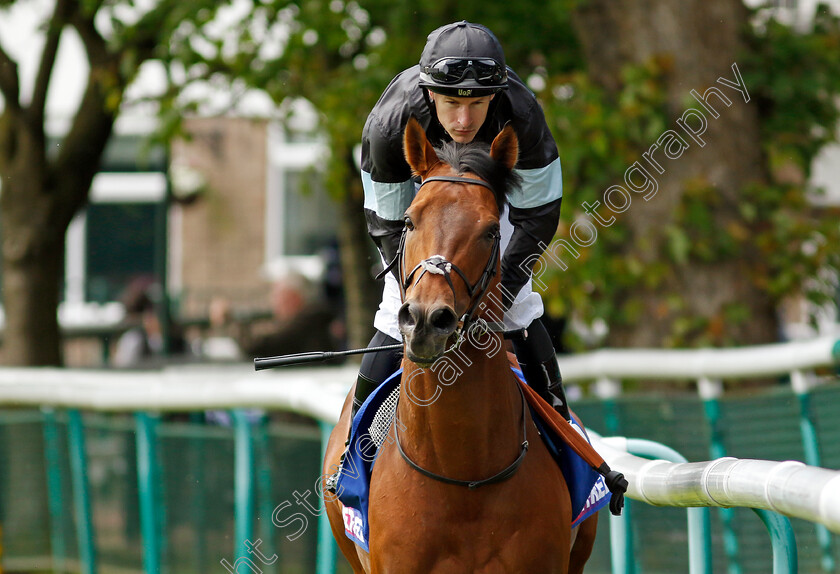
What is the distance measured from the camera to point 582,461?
374 cm

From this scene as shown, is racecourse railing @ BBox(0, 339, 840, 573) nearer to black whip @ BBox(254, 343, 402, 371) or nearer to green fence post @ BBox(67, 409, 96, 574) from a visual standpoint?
green fence post @ BBox(67, 409, 96, 574)

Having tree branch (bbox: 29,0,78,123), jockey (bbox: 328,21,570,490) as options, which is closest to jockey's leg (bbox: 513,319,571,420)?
jockey (bbox: 328,21,570,490)

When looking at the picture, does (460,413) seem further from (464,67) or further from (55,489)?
(55,489)

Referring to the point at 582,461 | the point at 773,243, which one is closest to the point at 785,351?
the point at 582,461

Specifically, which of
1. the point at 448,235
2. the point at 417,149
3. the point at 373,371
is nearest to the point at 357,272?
the point at 373,371

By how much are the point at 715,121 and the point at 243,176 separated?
44.4ft

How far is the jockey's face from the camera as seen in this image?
357cm

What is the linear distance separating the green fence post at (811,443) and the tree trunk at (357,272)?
17.3 feet

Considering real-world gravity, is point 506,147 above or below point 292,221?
below

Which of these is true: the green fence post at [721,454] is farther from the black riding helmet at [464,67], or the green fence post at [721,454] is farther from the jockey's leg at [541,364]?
the black riding helmet at [464,67]

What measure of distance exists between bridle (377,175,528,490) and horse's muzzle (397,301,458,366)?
0.36ft

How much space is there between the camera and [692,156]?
8.78 m

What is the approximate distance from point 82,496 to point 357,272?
409 cm

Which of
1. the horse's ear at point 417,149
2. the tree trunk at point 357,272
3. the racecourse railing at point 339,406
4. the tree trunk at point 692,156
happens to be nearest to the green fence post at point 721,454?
the racecourse railing at point 339,406
